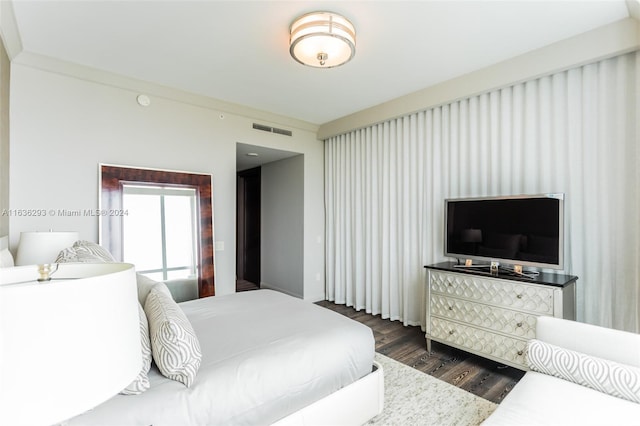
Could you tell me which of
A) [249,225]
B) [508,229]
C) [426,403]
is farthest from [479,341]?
[249,225]

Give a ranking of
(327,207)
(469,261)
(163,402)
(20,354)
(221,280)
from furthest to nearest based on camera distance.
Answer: (327,207) < (221,280) < (469,261) < (163,402) < (20,354)

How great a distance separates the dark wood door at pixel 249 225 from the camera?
609 centimetres

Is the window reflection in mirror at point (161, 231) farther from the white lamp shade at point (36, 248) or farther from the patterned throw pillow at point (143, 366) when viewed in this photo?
the patterned throw pillow at point (143, 366)

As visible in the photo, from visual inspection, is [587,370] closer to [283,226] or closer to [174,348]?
[174,348]

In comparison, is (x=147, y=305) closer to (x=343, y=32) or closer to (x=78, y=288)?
(x=78, y=288)

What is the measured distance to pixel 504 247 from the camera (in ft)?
9.21

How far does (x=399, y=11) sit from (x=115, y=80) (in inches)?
110

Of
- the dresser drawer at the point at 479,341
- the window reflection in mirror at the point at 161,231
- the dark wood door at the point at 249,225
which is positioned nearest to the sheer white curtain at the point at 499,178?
the dresser drawer at the point at 479,341

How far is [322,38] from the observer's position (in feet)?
7.38

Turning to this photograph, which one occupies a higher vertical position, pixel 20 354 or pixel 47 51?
pixel 47 51

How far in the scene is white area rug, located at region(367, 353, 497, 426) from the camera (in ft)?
6.78

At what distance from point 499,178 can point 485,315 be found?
4.44 ft

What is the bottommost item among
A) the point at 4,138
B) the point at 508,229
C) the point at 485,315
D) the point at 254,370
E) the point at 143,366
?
the point at 485,315

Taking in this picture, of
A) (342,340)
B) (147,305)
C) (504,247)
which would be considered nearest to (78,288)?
(147,305)
